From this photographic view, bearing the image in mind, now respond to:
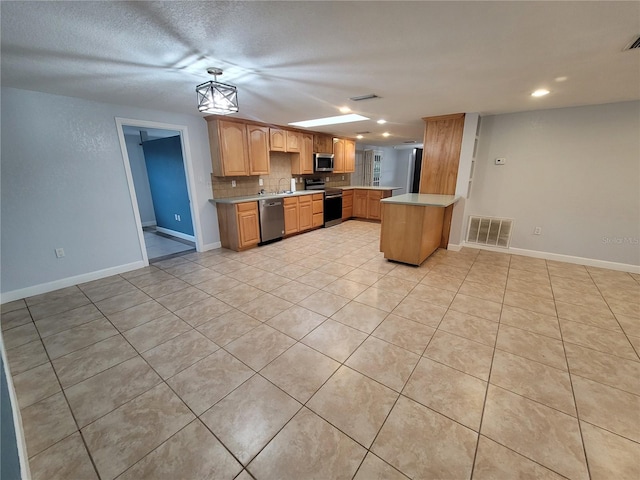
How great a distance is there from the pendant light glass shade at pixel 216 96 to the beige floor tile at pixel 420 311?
254cm

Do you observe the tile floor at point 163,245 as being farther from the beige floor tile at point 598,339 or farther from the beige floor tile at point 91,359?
the beige floor tile at point 598,339

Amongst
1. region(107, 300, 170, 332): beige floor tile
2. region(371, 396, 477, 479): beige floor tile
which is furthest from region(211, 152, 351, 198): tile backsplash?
region(371, 396, 477, 479): beige floor tile

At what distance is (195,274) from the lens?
359 cm

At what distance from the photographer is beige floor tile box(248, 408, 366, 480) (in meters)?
1.25

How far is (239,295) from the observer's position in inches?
117

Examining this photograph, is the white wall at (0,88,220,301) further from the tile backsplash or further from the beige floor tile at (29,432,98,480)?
the beige floor tile at (29,432,98,480)

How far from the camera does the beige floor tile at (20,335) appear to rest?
2.19 meters

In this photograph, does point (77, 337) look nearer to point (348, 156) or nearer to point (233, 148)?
point (233, 148)

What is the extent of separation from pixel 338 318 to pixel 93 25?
9.03 feet

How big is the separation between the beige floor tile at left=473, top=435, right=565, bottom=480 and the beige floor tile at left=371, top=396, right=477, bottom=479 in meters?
0.04

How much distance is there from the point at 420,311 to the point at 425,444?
4.51 feet

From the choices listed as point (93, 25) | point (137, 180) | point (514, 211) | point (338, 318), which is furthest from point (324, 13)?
point (137, 180)

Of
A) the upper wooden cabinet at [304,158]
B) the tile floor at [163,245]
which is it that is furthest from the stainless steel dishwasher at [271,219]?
the tile floor at [163,245]

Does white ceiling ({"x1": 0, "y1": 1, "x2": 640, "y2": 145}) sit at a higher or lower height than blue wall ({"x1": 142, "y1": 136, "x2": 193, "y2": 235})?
higher
